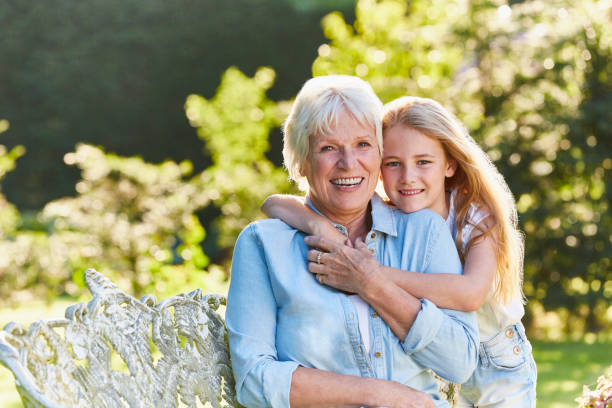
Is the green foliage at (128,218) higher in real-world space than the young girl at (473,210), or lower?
higher

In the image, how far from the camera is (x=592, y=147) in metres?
8.59

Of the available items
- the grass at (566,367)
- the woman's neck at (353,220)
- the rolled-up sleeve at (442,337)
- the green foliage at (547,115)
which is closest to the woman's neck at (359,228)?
the woman's neck at (353,220)

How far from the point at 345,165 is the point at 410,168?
343 mm

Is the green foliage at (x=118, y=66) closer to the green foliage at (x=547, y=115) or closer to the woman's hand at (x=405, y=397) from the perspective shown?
the green foliage at (x=547, y=115)

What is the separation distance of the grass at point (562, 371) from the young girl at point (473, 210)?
2.76 m

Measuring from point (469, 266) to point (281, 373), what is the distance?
0.72 metres

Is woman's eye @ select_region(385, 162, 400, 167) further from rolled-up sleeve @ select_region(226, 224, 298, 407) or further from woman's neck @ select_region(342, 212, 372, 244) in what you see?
rolled-up sleeve @ select_region(226, 224, 298, 407)

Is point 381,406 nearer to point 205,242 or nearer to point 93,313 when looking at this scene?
point 93,313

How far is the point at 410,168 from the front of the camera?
2500 millimetres

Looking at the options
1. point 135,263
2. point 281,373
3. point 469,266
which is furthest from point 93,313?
point 135,263

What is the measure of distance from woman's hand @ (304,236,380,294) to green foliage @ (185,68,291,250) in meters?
A: 8.63

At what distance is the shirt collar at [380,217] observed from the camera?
7.68ft

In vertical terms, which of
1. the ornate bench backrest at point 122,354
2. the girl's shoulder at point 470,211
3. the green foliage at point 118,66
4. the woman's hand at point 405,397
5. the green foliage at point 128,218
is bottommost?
the woman's hand at point 405,397

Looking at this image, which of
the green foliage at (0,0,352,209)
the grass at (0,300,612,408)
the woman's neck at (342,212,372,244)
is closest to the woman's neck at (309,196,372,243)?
the woman's neck at (342,212,372,244)
